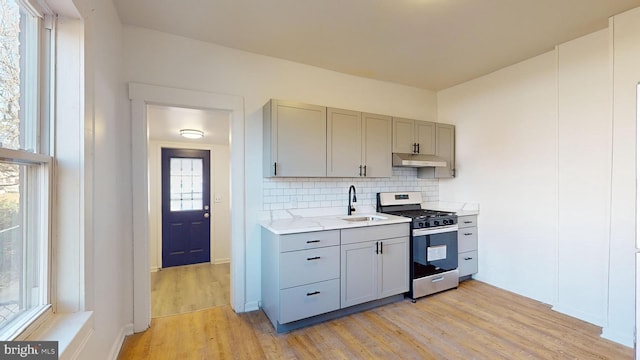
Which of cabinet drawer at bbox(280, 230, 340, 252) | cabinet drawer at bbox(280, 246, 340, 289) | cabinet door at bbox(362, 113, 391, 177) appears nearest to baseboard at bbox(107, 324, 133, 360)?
cabinet drawer at bbox(280, 246, 340, 289)

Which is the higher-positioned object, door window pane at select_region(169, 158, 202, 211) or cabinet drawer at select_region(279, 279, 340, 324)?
door window pane at select_region(169, 158, 202, 211)

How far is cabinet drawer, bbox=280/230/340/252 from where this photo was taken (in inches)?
92.1

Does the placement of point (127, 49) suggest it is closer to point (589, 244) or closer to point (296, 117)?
point (296, 117)

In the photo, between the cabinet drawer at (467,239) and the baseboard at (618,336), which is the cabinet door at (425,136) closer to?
the cabinet drawer at (467,239)

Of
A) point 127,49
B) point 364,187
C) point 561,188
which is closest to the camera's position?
point 127,49

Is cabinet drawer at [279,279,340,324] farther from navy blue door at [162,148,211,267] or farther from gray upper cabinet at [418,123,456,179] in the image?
navy blue door at [162,148,211,267]

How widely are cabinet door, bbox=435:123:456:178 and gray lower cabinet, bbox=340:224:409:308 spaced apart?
4.06 ft

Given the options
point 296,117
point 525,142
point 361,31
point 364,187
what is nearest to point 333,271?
point 364,187

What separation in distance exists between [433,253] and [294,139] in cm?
206

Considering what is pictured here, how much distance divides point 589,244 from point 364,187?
7.39ft

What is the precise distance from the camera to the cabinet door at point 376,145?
316 centimetres

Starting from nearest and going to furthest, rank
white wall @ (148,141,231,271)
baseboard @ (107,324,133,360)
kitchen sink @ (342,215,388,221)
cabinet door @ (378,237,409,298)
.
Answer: baseboard @ (107,324,133,360) → cabinet door @ (378,237,409,298) → kitchen sink @ (342,215,388,221) → white wall @ (148,141,231,271)

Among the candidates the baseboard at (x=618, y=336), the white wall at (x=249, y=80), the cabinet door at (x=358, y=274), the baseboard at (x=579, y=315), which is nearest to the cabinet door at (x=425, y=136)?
the white wall at (x=249, y=80)

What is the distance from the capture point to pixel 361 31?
245 centimetres
